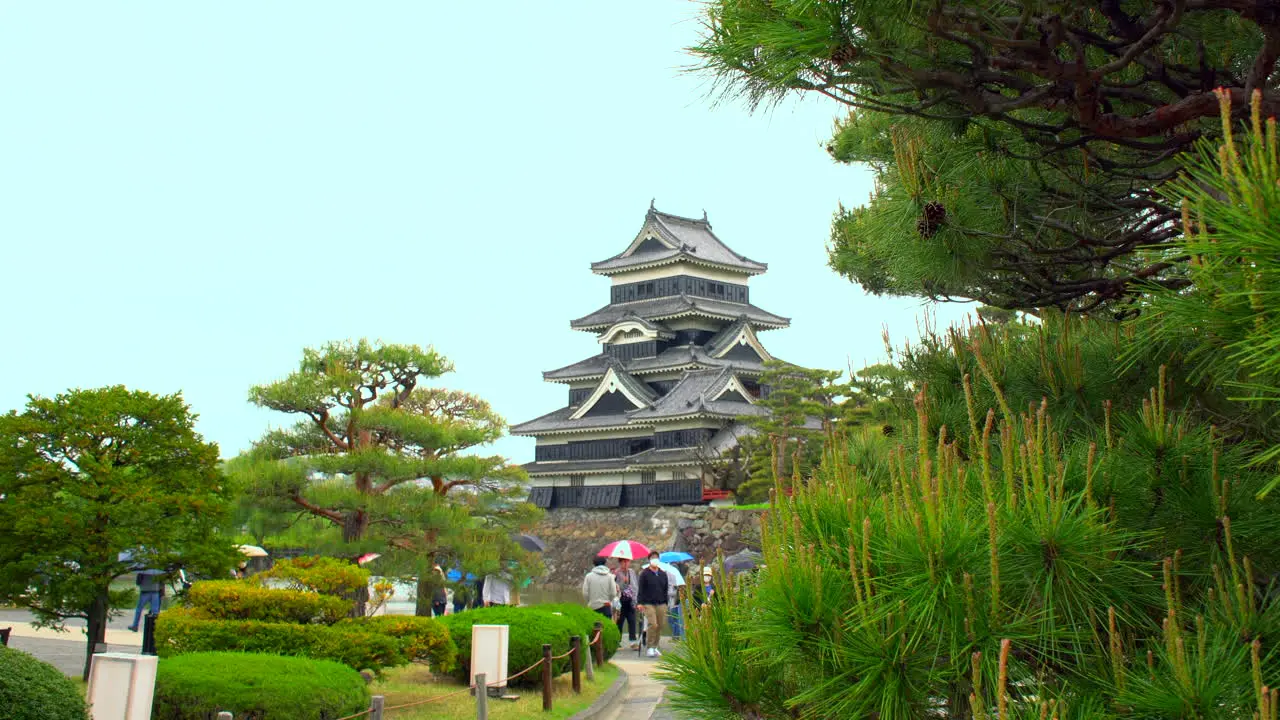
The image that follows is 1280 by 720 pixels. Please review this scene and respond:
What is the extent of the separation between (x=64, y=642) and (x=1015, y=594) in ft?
52.5

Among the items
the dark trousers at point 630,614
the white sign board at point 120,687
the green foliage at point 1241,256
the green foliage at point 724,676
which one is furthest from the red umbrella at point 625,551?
the green foliage at point 1241,256

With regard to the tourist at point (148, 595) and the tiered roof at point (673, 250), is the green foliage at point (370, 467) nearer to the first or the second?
the tourist at point (148, 595)

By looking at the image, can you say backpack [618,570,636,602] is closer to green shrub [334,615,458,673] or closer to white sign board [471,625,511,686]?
white sign board [471,625,511,686]

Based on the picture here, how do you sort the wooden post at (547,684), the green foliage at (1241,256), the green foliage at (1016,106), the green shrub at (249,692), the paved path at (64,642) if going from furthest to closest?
the paved path at (64,642)
the wooden post at (547,684)
the green shrub at (249,692)
the green foliage at (1016,106)
the green foliage at (1241,256)

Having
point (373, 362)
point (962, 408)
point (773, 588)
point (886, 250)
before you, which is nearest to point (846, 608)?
point (773, 588)

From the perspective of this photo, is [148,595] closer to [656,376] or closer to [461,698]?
[461,698]

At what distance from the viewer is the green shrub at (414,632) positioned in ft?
32.1

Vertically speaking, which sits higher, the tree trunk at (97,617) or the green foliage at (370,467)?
the green foliage at (370,467)

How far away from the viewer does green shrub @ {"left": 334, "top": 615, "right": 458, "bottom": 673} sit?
9.79m

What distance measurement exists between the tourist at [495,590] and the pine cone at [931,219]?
13.8 meters

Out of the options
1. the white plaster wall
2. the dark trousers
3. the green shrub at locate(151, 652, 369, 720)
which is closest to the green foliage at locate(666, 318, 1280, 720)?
the green shrub at locate(151, 652, 369, 720)

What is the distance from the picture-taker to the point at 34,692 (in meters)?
5.77

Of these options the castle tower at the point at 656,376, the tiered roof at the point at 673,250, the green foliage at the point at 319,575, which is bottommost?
the green foliage at the point at 319,575

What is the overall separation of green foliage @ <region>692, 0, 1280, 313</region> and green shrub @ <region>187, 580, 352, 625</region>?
20.6ft
